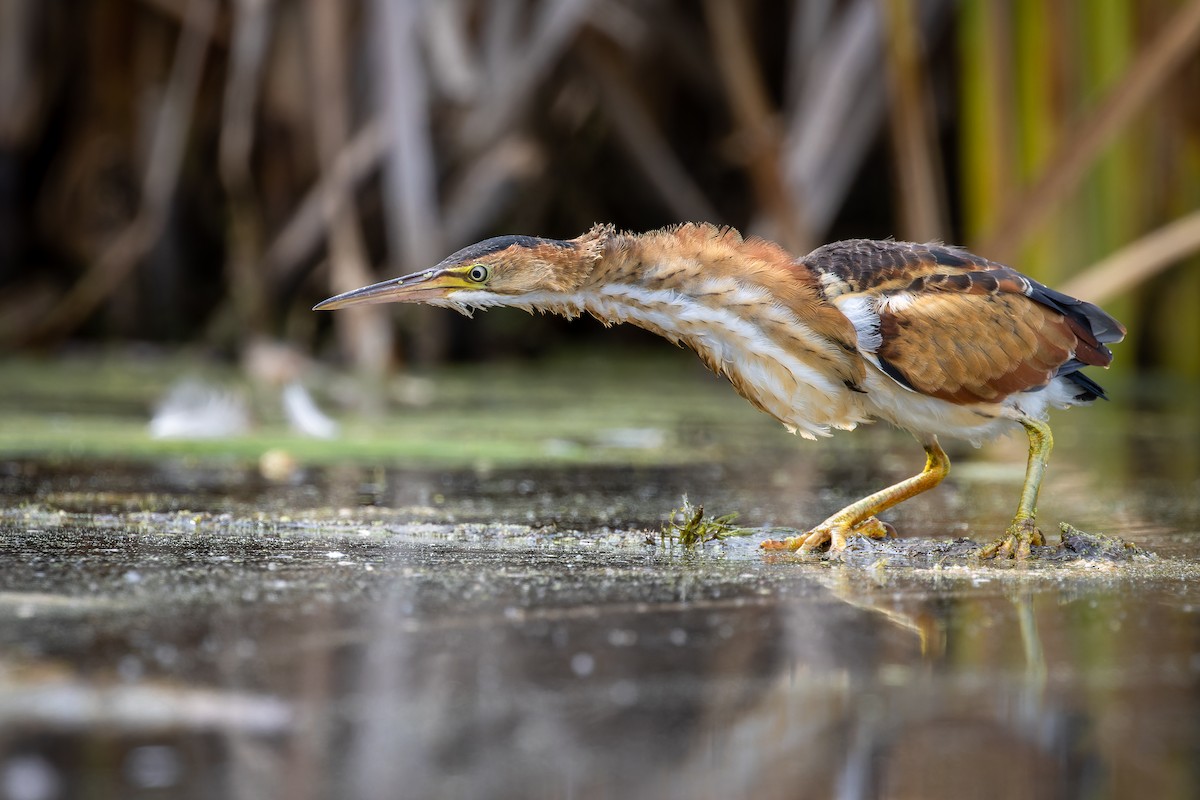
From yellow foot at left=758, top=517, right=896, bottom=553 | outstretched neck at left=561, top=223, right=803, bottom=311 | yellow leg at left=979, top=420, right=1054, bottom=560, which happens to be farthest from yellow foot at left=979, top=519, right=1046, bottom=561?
outstretched neck at left=561, top=223, right=803, bottom=311

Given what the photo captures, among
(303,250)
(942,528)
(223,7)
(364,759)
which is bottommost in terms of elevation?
(364,759)

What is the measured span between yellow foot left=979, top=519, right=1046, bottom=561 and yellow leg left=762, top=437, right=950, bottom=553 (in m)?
0.15

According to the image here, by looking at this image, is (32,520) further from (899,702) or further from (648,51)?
(648,51)

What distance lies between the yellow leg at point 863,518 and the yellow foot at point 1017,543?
0.15m

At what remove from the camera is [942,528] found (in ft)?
12.8

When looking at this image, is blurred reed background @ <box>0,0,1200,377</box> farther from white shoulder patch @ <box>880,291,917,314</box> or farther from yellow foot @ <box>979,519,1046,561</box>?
yellow foot @ <box>979,519,1046,561</box>

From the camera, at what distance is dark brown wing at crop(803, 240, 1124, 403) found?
361 centimetres

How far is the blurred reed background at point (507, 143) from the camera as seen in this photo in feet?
24.6

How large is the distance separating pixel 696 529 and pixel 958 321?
835 millimetres

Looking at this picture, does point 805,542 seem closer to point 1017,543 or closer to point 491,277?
point 1017,543

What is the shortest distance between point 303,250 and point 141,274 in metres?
1.44

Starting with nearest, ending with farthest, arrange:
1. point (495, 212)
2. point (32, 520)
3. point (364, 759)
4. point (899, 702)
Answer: point (364, 759)
point (899, 702)
point (32, 520)
point (495, 212)

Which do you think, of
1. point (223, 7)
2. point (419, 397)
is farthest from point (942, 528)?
point (223, 7)

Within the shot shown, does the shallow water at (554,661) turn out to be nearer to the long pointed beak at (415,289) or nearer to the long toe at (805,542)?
the long toe at (805,542)
